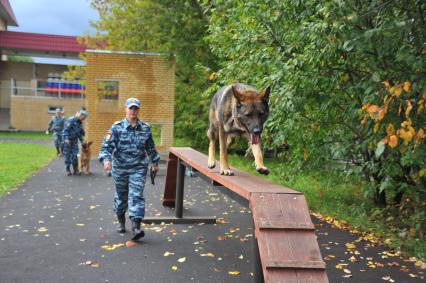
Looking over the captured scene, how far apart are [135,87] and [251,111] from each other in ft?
45.2

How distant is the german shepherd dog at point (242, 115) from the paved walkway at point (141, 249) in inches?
52.1

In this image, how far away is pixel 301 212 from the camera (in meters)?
4.00

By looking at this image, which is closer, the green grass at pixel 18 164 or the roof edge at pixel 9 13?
the green grass at pixel 18 164

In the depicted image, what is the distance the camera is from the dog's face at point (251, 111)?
4.54 metres

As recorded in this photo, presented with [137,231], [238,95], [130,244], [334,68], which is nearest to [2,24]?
[137,231]

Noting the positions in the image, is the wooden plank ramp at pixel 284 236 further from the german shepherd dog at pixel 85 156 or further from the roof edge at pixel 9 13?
the roof edge at pixel 9 13

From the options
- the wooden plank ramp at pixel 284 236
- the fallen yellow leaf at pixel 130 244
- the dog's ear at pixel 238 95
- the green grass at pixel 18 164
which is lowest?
the green grass at pixel 18 164

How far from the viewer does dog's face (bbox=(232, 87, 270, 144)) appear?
4543 mm

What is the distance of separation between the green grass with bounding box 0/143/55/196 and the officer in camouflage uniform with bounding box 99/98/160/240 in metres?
4.84

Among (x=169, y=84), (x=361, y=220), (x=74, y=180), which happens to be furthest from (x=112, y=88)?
(x=361, y=220)

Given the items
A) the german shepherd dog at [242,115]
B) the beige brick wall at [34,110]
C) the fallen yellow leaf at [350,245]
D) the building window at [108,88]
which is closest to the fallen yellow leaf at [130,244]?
the german shepherd dog at [242,115]

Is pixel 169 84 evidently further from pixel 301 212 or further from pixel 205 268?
pixel 301 212

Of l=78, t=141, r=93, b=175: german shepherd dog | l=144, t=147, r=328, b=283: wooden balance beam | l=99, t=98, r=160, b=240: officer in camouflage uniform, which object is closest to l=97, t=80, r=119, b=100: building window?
l=78, t=141, r=93, b=175: german shepherd dog

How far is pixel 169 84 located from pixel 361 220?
1170 centimetres
